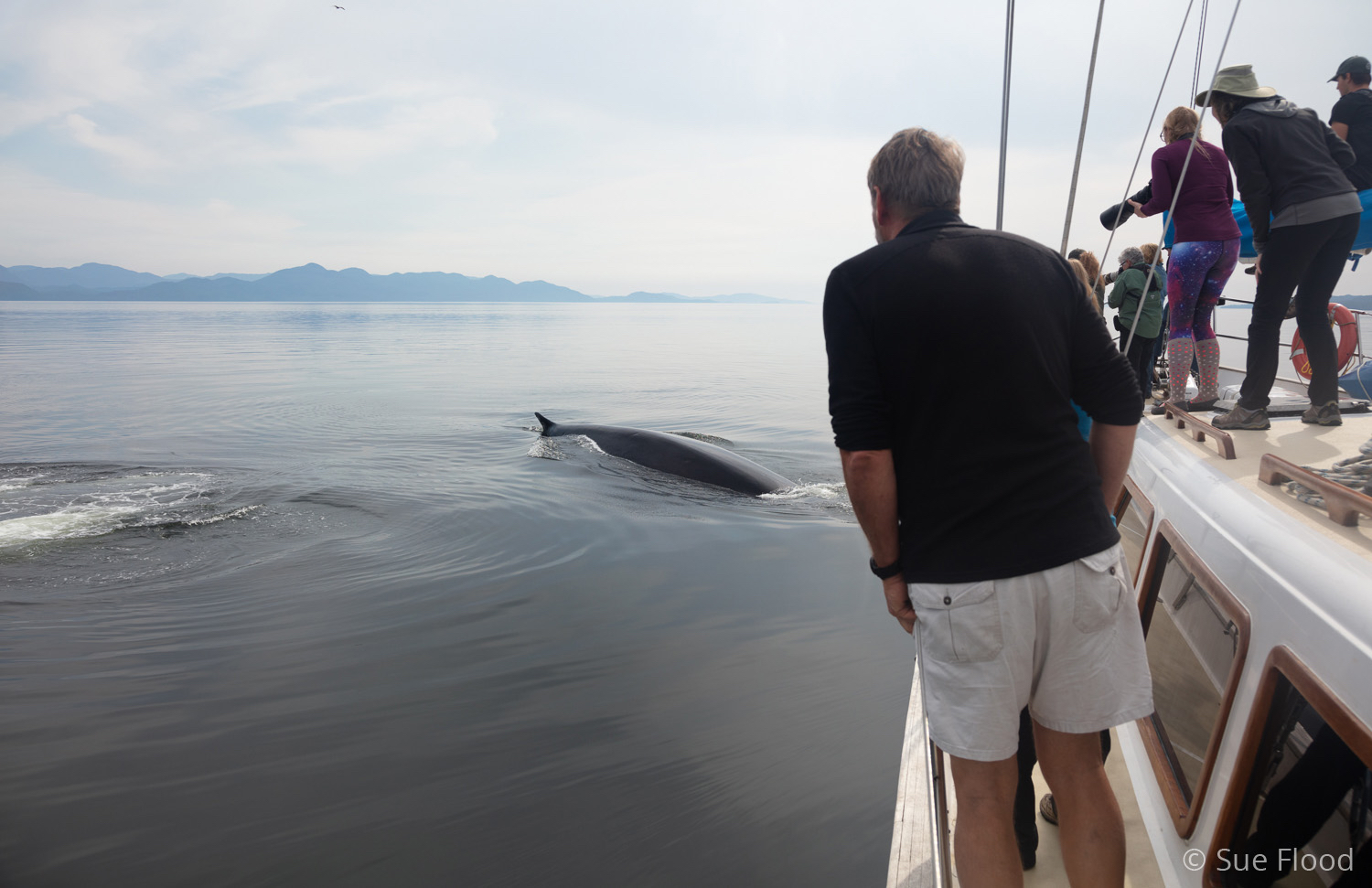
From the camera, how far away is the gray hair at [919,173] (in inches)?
92.3

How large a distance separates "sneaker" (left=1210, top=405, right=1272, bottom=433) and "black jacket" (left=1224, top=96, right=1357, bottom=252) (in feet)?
4.45

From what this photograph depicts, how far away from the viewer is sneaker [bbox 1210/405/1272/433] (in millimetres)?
4168

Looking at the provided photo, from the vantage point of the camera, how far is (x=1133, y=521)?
4004 mm

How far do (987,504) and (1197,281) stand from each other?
4587 millimetres

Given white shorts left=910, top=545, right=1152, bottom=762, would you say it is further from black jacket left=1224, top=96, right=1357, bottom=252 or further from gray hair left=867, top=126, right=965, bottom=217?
black jacket left=1224, top=96, right=1357, bottom=252

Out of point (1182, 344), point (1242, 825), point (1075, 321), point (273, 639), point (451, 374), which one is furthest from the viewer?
point (451, 374)

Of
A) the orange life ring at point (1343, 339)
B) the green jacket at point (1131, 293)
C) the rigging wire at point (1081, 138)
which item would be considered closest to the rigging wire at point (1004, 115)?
the rigging wire at point (1081, 138)

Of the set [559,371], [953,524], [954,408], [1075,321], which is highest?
[1075,321]

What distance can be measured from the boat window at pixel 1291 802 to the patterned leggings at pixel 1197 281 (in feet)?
14.0

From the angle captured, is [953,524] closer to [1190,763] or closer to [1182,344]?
[1190,763]

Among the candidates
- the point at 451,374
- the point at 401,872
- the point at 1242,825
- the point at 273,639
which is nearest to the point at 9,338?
the point at 451,374

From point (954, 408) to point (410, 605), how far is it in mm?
5514

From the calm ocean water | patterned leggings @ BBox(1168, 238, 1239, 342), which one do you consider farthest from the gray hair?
patterned leggings @ BBox(1168, 238, 1239, 342)

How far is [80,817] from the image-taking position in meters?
3.88
